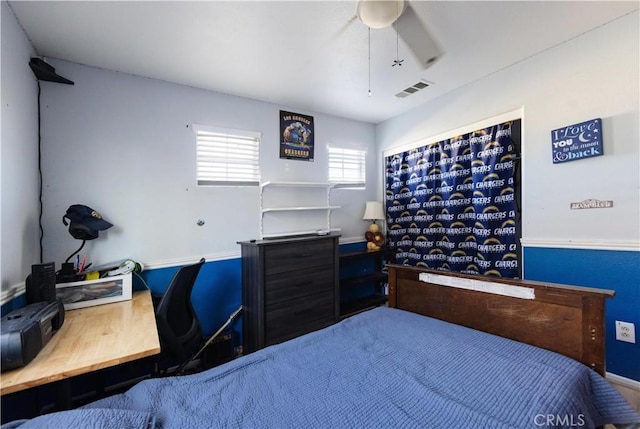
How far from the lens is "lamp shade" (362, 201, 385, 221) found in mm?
3518

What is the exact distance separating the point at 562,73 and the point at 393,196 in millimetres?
1944

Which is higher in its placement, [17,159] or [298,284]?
[17,159]

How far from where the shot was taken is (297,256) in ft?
8.55

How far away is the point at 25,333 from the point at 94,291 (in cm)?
88

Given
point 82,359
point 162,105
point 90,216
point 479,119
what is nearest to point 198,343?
point 82,359

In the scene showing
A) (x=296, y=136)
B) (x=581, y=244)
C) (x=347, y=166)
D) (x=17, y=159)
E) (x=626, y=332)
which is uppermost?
(x=296, y=136)

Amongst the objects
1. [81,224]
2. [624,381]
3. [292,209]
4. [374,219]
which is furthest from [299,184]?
[624,381]

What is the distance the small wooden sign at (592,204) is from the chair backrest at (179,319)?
288cm

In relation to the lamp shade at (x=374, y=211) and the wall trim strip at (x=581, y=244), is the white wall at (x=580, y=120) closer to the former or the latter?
the wall trim strip at (x=581, y=244)

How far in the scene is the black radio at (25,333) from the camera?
102cm

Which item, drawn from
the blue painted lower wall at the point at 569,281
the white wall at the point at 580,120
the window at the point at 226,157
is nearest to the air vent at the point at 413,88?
the white wall at the point at 580,120

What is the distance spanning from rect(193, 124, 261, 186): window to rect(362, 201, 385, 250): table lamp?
151 centimetres

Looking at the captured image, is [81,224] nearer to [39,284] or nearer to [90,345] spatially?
[39,284]

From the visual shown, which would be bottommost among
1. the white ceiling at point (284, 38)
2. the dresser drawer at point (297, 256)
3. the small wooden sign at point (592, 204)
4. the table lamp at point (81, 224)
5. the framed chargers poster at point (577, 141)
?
the dresser drawer at point (297, 256)
